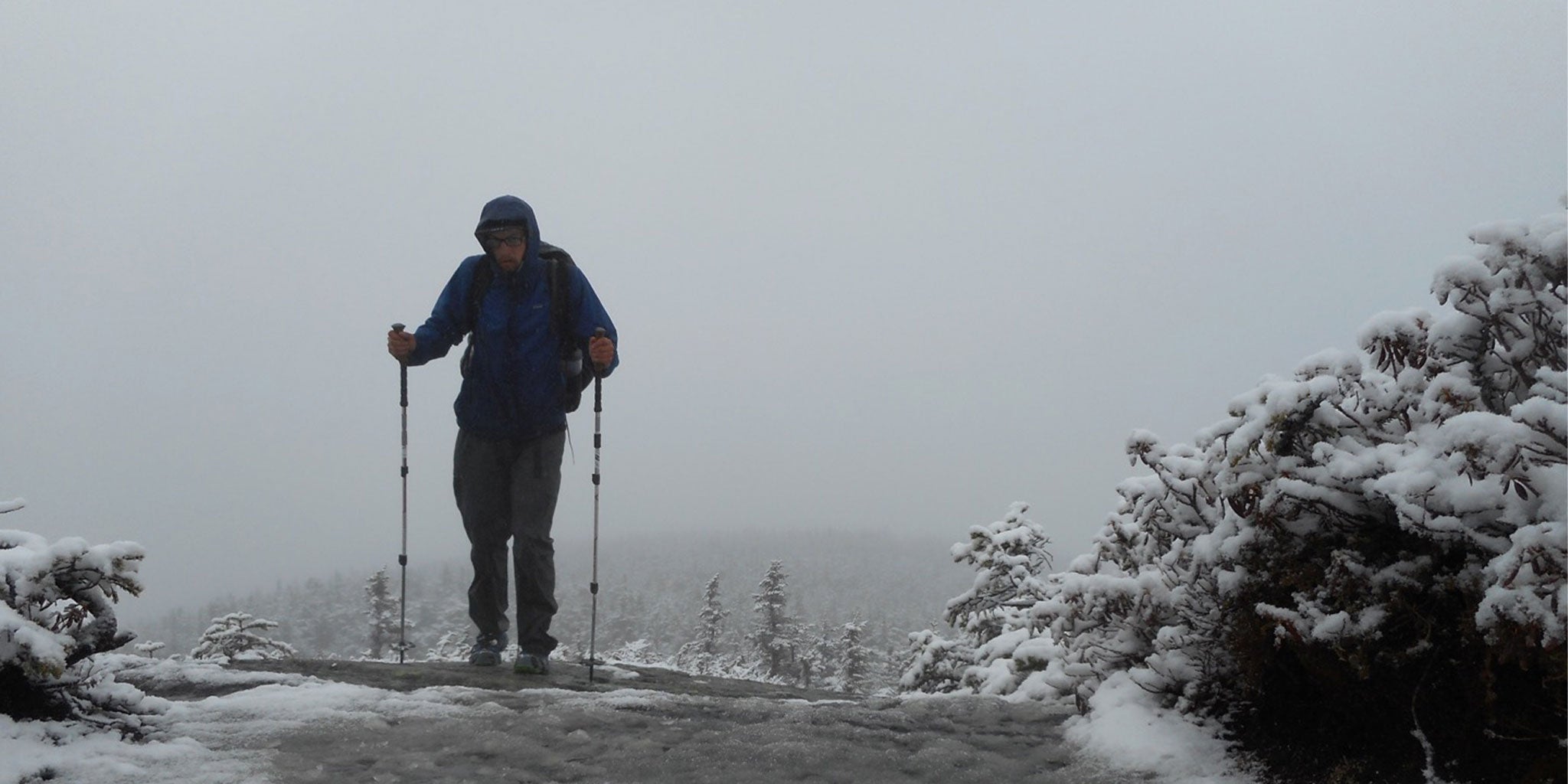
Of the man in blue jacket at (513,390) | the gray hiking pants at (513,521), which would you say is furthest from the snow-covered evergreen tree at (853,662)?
the man in blue jacket at (513,390)

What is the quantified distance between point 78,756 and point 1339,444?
441cm

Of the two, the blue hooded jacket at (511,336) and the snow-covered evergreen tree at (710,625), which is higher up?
the blue hooded jacket at (511,336)

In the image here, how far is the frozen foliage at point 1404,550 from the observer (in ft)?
8.20

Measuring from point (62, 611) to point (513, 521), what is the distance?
3054 mm

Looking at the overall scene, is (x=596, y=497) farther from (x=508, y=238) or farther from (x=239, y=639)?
(x=239, y=639)

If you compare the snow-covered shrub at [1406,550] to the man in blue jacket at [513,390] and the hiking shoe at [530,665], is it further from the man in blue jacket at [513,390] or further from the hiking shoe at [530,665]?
the man in blue jacket at [513,390]

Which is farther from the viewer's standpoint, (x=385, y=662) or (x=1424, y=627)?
(x=385, y=662)

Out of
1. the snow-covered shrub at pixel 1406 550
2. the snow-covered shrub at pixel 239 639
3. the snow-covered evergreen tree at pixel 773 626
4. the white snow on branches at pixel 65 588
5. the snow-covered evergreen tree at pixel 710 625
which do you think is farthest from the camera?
the snow-covered evergreen tree at pixel 710 625

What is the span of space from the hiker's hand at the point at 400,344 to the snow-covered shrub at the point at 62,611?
10.1 feet

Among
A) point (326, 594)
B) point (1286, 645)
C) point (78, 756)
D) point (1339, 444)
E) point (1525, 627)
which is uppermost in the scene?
point (1339, 444)

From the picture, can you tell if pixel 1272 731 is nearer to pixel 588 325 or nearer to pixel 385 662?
pixel 588 325

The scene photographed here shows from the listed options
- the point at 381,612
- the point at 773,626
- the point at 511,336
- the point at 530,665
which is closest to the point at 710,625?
the point at 773,626

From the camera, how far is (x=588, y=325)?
6754mm

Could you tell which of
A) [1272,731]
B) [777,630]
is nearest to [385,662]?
[1272,731]
